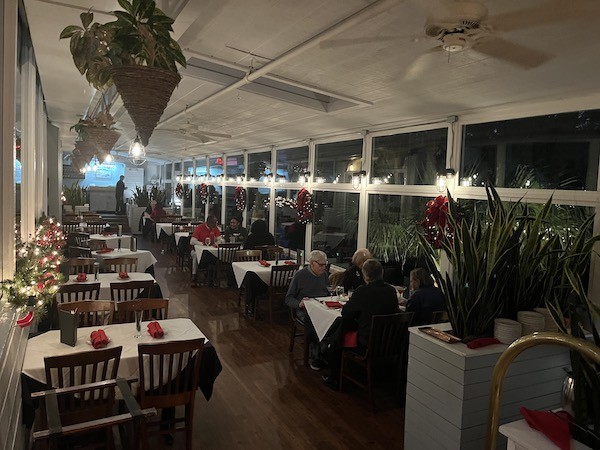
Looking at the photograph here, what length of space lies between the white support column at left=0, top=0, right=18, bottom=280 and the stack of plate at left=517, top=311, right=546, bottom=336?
3348 mm

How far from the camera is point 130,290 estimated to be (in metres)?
5.01

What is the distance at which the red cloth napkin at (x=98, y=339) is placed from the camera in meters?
3.06

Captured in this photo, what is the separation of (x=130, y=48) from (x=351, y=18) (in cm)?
148

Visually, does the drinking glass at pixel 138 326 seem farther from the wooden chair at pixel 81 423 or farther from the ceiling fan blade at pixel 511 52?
the ceiling fan blade at pixel 511 52

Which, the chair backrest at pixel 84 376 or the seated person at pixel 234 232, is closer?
the chair backrest at pixel 84 376

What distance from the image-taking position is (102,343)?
3.08 meters

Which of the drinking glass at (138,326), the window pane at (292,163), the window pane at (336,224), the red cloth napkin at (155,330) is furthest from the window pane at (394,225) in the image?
the drinking glass at (138,326)

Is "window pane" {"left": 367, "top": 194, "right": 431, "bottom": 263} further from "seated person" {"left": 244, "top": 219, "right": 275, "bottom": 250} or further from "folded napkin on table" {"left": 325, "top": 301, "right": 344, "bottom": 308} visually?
"seated person" {"left": 244, "top": 219, "right": 275, "bottom": 250}

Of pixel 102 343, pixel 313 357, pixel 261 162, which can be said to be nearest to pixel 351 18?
pixel 102 343

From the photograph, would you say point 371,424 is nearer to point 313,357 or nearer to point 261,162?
point 313,357

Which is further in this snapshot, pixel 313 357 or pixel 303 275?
pixel 303 275

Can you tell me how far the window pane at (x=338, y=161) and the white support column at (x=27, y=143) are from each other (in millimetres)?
4607

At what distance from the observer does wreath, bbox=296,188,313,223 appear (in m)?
7.83

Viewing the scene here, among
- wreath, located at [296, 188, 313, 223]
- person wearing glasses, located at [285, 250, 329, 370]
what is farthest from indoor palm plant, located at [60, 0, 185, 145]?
wreath, located at [296, 188, 313, 223]
